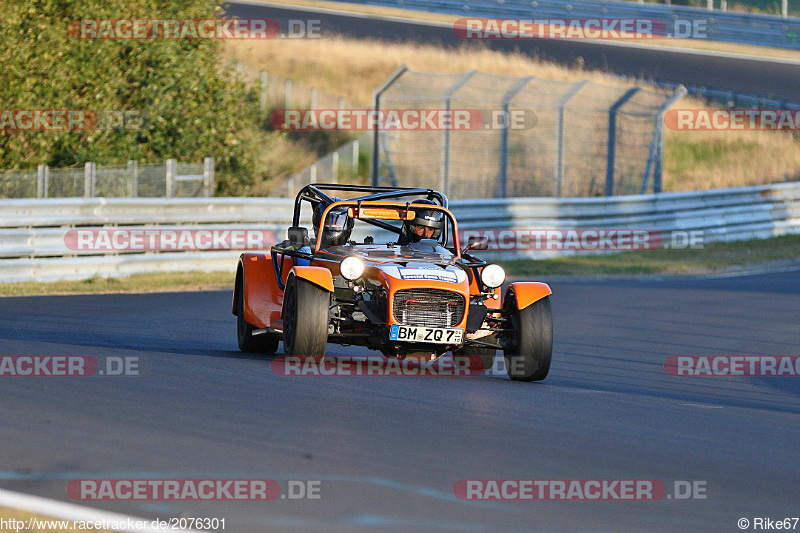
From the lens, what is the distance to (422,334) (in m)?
9.64

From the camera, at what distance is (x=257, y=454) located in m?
6.41

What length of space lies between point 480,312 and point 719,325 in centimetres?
570

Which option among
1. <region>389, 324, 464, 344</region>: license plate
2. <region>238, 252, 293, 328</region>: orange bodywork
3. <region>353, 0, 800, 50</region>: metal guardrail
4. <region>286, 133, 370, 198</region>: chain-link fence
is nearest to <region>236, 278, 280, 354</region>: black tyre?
<region>238, 252, 293, 328</region>: orange bodywork

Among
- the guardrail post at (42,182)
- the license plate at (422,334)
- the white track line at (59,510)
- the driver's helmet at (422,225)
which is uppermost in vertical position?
the guardrail post at (42,182)

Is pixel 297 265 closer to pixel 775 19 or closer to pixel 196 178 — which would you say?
pixel 196 178

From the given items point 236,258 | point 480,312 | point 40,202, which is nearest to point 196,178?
point 236,258

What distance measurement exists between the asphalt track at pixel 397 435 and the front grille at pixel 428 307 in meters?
0.46

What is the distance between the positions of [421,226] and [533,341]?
5.70 feet

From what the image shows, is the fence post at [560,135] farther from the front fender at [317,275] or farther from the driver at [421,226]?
the front fender at [317,275]

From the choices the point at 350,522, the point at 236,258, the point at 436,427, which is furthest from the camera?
the point at 236,258

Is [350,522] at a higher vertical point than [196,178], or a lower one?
lower

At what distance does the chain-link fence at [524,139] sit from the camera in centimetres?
2505
